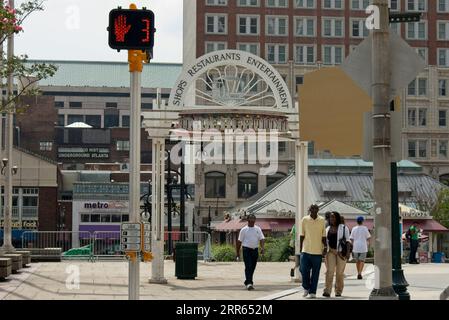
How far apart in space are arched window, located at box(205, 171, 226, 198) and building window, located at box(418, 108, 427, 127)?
22.7 meters

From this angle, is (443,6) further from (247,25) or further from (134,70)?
(134,70)

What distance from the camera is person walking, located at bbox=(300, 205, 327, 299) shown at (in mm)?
18609

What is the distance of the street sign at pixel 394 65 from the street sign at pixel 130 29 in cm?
287

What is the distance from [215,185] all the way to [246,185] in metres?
3.22

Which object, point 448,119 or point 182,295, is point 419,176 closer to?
point 448,119

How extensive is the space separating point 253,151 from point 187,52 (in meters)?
21.2

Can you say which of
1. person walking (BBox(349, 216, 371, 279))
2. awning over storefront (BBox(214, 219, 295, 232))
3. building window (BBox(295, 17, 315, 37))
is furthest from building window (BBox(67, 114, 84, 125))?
person walking (BBox(349, 216, 371, 279))

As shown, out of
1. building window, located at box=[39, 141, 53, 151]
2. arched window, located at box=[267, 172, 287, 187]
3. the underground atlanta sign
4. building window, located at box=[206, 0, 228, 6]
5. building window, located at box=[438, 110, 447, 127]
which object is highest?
building window, located at box=[206, 0, 228, 6]

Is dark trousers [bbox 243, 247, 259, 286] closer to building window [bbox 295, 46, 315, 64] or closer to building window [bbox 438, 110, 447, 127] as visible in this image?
building window [bbox 295, 46, 315, 64]

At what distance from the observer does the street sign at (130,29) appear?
40.1ft

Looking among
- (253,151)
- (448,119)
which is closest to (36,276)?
(253,151)

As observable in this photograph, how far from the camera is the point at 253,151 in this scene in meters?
100

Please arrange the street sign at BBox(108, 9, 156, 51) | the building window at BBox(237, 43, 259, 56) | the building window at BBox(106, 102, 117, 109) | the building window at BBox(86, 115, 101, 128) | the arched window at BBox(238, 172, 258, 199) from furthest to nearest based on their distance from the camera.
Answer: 1. the building window at BBox(106, 102, 117, 109)
2. the building window at BBox(86, 115, 101, 128)
3. the building window at BBox(237, 43, 259, 56)
4. the arched window at BBox(238, 172, 258, 199)
5. the street sign at BBox(108, 9, 156, 51)

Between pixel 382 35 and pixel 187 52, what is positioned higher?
pixel 187 52
